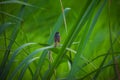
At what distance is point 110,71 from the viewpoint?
3.47 feet

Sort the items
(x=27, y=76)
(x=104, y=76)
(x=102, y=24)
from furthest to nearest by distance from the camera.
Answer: (x=102, y=24)
(x=27, y=76)
(x=104, y=76)

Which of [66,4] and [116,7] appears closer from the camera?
[116,7]

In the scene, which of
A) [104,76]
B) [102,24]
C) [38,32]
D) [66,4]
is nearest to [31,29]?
[38,32]

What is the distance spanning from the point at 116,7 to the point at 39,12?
0.39 m

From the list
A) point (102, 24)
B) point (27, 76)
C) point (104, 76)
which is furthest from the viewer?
point (102, 24)

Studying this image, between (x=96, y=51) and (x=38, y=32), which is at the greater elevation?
(x=38, y=32)

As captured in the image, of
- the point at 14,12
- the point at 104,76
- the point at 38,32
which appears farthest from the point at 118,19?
the point at 14,12

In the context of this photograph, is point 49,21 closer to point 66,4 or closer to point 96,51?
point 66,4

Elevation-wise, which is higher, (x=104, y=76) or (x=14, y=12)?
(x=14, y=12)

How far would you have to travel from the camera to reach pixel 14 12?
134 centimetres

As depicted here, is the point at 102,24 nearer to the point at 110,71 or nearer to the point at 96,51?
the point at 96,51

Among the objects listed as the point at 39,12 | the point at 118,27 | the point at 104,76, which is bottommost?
the point at 104,76

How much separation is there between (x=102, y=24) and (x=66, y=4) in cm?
22

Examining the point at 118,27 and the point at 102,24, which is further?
the point at 102,24
